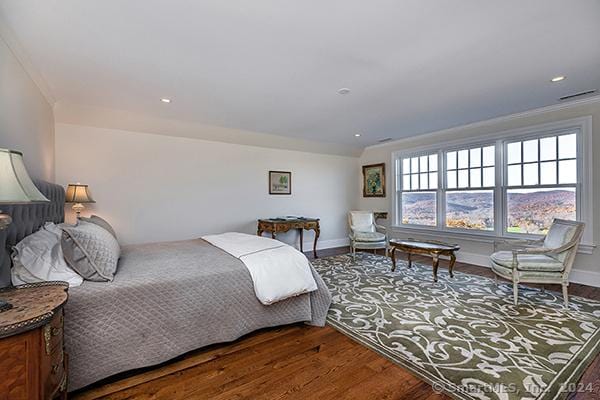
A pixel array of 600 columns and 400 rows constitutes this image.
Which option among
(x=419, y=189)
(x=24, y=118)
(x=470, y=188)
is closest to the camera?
(x=24, y=118)

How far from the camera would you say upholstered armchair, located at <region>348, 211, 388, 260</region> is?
15.9ft

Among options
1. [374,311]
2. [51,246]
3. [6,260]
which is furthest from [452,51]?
[6,260]

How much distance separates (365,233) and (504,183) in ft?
7.98

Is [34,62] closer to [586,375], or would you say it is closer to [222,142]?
[222,142]

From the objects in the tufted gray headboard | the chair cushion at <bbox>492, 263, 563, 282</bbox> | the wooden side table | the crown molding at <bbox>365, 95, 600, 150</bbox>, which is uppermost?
the crown molding at <bbox>365, 95, 600, 150</bbox>

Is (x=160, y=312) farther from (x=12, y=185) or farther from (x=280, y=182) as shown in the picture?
(x=280, y=182)

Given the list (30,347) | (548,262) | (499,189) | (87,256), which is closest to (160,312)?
(87,256)

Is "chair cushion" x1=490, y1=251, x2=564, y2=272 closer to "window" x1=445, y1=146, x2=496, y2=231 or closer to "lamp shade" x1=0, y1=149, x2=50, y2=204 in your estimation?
"window" x1=445, y1=146, x2=496, y2=231

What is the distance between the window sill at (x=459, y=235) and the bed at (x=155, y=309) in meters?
3.57

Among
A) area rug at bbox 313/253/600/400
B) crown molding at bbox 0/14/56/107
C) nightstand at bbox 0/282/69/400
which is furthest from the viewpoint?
crown molding at bbox 0/14/56/107

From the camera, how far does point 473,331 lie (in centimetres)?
234

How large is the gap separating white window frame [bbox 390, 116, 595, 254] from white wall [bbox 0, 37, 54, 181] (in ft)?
19.4

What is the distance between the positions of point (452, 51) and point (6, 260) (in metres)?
3.69

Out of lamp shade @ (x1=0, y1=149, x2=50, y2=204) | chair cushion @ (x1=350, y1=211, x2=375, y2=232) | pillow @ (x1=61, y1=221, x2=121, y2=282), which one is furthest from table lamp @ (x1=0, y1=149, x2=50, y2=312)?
chair cushion @ (x1=350, y1=211, x2=375, y2=232)
